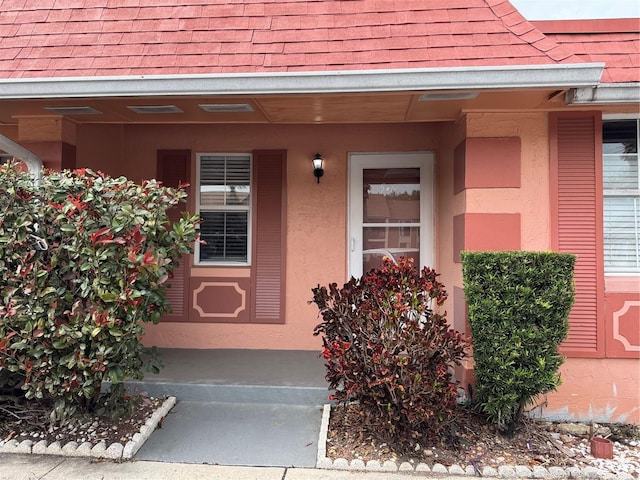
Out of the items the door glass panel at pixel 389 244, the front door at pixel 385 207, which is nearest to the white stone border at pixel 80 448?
the front door at pixel 385 207

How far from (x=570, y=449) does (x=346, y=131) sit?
3.86m

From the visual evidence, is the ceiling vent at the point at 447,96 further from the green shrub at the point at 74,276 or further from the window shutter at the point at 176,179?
the window shutter at the point at 176,179

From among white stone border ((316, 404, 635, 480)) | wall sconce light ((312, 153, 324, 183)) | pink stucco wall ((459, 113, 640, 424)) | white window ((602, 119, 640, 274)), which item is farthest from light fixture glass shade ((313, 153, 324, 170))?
white stone border ((316, 404, 635, 480))

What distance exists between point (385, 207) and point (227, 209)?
1984mm

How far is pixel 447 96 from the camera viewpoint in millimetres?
3521

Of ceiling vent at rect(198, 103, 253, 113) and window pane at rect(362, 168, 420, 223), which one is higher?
ceiling vent at rect(198, 103, 253, 113)

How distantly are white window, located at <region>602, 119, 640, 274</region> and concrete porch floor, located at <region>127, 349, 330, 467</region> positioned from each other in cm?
293

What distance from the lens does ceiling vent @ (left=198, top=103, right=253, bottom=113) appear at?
3783mm

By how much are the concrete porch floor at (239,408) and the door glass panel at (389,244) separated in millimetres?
1387

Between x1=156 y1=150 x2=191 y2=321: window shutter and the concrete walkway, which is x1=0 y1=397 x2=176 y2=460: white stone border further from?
x1=156 y1=150 x2=191 y2=321: window shutter

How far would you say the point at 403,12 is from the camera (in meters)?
3.85

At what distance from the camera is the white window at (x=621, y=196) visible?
3812 millimetres

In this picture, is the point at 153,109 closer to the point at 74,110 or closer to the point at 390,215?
the point at 74,110

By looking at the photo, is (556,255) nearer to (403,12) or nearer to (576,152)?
(576,152)
